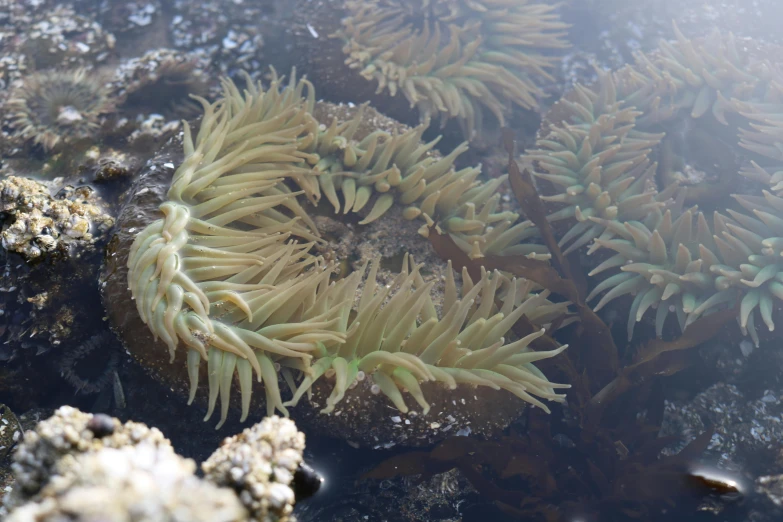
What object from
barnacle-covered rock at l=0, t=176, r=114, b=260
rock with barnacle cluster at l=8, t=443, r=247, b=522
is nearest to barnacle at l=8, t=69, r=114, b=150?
barnacle-covered rock at l=0, t=176, r=114, b=260

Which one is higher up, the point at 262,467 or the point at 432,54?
the point at 432,54

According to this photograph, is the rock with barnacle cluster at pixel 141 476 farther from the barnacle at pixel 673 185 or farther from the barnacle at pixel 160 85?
the barnacle at pixel 160 85

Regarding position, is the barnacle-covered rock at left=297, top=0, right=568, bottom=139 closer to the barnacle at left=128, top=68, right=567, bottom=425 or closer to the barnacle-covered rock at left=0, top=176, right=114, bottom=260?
the barnacle at left=128, top=68, right=567, bottom=425

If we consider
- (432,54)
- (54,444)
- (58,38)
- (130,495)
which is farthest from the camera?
(58,38)

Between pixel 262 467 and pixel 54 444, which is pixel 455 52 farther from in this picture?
pixel 54 444

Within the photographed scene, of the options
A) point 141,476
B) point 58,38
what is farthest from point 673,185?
point 58,38

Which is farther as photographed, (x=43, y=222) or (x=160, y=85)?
(x=160, y=85)

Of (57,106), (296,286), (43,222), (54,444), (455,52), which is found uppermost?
(455,52)
